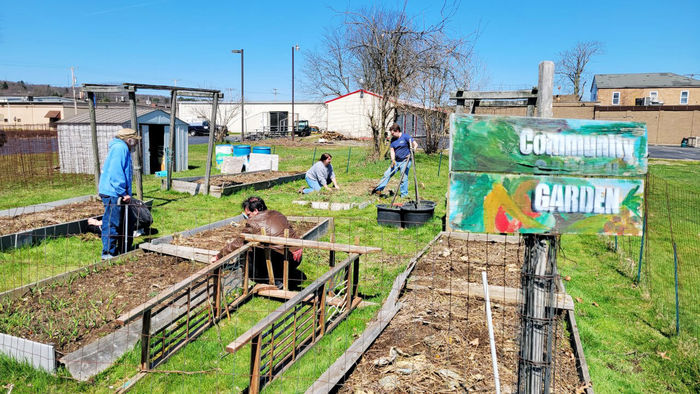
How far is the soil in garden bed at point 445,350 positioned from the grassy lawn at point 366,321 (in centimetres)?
36

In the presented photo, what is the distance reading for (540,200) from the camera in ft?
7.79

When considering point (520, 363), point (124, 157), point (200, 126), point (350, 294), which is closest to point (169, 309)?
point (350, 294)

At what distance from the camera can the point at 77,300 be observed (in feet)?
17.3

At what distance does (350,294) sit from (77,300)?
Result: 113 inches

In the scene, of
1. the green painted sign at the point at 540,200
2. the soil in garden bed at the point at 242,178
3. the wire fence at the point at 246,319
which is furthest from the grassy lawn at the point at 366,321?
the green painted sign at the point at 540,200

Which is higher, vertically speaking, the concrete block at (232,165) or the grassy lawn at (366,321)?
the concrete block at (232,165)

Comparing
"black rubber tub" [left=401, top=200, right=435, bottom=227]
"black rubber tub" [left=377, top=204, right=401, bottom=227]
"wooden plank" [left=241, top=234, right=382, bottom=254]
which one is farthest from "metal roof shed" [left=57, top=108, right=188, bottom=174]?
"wooden plank" [left=241, top=234, right=382, bottom=254]

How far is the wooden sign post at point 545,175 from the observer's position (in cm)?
237

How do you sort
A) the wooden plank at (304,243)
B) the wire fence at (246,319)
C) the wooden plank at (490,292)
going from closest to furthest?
the wire fence at (246,319)
the wooden plank at (490,292)
the wooden plank at (304,243)

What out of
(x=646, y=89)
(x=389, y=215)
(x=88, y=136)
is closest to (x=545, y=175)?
(x=389, y=215)

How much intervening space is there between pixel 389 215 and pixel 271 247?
328 centimetres

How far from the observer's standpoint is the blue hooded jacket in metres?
6.72

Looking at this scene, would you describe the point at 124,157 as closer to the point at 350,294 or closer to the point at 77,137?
the point at 350,294

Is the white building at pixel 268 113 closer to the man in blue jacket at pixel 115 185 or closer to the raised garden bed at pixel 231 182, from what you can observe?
the raised garden bed at pixel 231 182
